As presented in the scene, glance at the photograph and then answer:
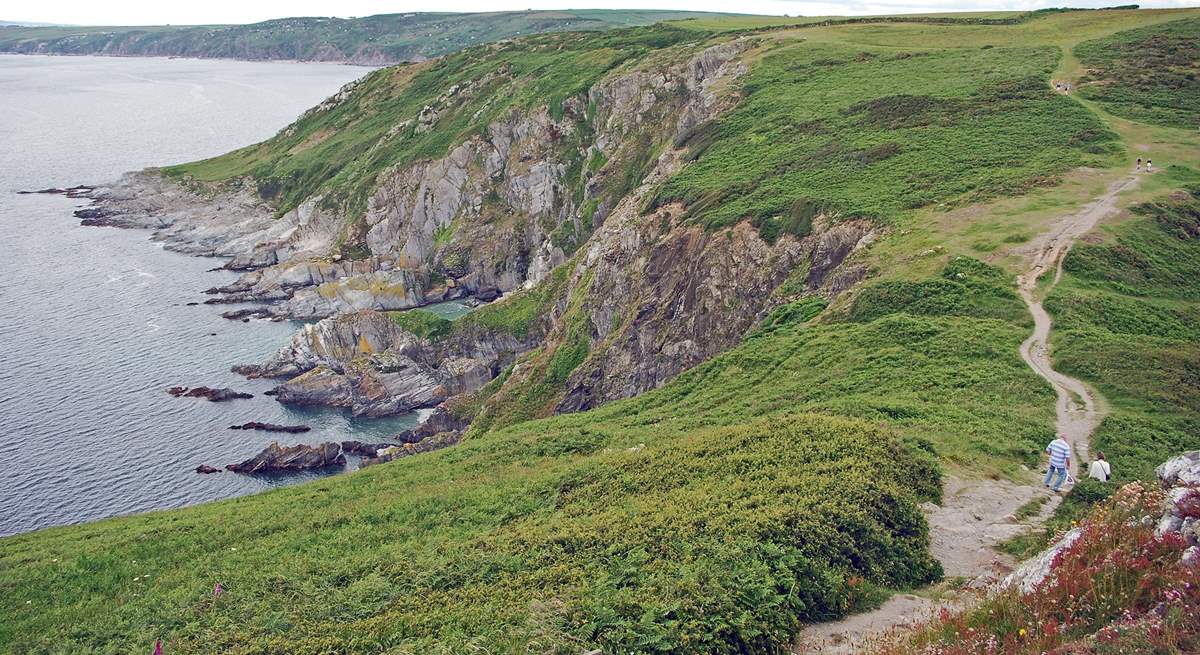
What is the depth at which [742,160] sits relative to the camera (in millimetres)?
65688

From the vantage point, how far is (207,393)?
70.8 meters

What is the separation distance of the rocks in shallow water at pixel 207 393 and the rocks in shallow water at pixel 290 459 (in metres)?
13.0

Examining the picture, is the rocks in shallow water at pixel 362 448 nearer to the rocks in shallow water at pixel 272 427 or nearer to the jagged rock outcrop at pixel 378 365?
the rocks in shallow water at pixel 272 427

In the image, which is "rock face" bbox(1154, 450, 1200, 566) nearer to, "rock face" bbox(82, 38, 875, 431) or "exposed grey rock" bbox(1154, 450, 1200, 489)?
"exposed grey rock" bbox(1154, 450, 1200, 489)

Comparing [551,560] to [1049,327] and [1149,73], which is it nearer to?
[1049,327]

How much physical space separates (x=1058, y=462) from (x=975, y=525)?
3.41m

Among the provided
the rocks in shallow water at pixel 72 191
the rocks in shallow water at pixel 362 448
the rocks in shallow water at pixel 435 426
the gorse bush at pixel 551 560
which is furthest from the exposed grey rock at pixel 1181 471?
the rocks in shallow water at pixel 72 191

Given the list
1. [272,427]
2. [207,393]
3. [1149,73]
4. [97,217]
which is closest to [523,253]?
[207,393]

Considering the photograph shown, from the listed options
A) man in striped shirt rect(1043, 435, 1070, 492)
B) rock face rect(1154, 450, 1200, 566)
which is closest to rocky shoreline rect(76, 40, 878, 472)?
man in striped shirt rect(1043, 435, 1070, 492)

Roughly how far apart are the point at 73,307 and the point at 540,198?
5984 centimetres

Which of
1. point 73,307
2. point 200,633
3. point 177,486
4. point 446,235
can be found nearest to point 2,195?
point 73,307

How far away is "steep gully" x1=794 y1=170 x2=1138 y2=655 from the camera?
15.1 metres

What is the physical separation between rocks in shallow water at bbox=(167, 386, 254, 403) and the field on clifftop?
1699cm

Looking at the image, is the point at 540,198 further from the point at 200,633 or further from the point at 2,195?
the point at 2,195
